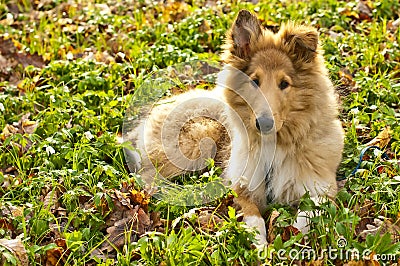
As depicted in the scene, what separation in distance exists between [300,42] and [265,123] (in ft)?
1.88

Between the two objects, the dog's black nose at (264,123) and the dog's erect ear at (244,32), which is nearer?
the dog's black nose at (264,123)

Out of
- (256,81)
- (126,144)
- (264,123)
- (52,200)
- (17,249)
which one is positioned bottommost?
(52,200)

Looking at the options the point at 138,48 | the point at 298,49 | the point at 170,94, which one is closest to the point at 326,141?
the point at 298,49

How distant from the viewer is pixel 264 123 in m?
3.91

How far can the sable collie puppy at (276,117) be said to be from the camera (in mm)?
3961

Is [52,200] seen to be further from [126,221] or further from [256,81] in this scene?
[256,81]

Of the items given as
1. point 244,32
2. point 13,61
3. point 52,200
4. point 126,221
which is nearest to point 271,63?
point 244,32

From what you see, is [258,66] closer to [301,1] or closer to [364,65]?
[364,65]

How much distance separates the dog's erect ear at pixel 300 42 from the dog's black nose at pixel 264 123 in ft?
1.53

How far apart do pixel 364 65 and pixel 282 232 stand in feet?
8.49

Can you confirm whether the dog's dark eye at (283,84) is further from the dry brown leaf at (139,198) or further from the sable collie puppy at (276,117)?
the dry brown leaf at (139,198)

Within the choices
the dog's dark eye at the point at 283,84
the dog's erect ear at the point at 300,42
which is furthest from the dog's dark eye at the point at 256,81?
the dog's erect ear at the point at 300,42

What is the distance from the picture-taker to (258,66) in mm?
4012

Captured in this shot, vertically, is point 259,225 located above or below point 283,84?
below
